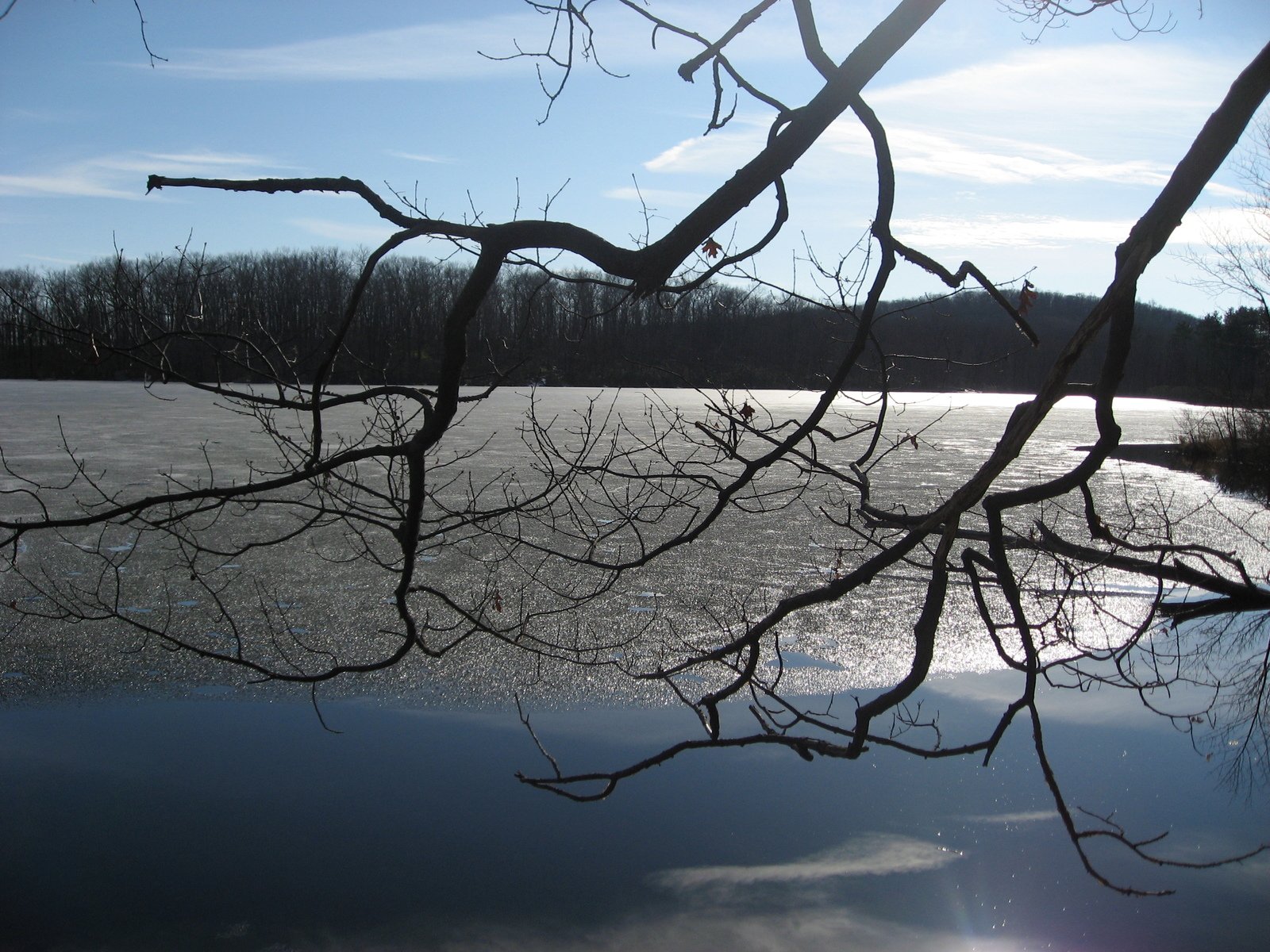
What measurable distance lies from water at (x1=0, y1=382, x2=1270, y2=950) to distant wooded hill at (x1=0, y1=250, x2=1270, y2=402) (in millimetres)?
646

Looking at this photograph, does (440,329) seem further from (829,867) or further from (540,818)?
(829,867)

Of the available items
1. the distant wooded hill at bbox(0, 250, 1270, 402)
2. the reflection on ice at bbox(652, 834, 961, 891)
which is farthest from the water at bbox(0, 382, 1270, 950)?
the distant wooded hill at bbox(0, 250, 1270, 402)

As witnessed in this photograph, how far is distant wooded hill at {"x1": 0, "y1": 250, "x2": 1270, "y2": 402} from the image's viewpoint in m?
2.68

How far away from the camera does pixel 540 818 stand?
5.00 m

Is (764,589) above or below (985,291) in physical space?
below

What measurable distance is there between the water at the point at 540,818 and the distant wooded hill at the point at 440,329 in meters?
0.65

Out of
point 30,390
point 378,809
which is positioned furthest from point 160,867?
point 30,390

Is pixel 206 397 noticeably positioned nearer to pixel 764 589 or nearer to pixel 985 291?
pixel 764 589

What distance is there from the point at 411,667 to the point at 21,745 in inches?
86.4

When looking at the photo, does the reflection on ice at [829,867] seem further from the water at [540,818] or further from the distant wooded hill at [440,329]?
the distant wooded hill at [440,329]

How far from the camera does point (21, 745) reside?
5.39m

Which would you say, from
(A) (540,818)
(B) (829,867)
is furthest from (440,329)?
(B) (829,867)

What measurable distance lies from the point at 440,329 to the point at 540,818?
291 cm

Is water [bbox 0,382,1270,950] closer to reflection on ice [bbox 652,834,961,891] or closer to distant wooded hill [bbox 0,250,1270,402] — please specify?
reflection on ice [bbox 652,834,961,891]
